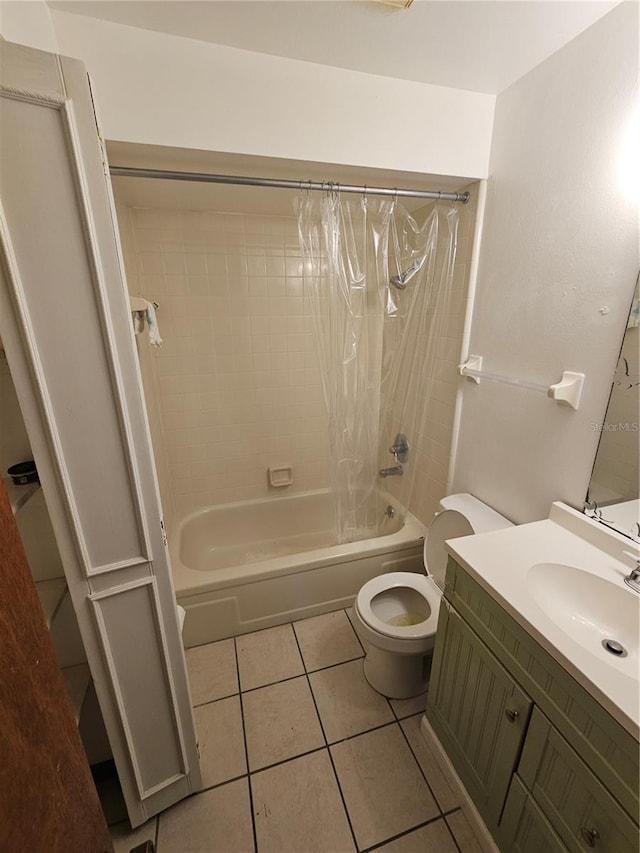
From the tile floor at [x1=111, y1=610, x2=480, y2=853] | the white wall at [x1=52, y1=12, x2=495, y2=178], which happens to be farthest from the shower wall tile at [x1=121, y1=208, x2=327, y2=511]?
the tile floor at [x1=111, y1=610, x2=480, y2=853]

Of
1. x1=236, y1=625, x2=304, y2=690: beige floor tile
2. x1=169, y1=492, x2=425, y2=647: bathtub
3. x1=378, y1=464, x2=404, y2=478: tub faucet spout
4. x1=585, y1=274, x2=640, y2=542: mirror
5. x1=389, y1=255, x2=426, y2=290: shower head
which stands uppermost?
x1=389, y1=255, x2=426, y2=290: shower head

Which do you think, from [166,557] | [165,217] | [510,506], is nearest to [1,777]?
[166,557]

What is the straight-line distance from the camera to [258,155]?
3.97 ft

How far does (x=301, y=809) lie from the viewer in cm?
114

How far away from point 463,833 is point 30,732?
4.33 ft

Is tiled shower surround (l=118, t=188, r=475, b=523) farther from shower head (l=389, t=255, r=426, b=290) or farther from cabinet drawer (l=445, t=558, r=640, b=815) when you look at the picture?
cabinet drawer (l=445, t=558, r=640, b=815)

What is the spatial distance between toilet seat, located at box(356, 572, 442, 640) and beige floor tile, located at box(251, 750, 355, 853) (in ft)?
1.60

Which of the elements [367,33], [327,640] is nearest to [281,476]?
[327,640]

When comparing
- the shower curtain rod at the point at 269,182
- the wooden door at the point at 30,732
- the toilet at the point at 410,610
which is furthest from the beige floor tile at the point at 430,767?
the shower curtain rod at the point at 269,182

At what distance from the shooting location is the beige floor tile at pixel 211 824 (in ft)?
3.48

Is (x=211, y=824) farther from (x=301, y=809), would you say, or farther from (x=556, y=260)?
(x=556, y=260)

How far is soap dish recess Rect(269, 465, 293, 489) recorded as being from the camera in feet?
7.93

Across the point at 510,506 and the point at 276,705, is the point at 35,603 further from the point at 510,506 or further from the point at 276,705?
the point at 510,506

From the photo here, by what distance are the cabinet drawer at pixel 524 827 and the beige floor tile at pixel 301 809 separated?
47cm
